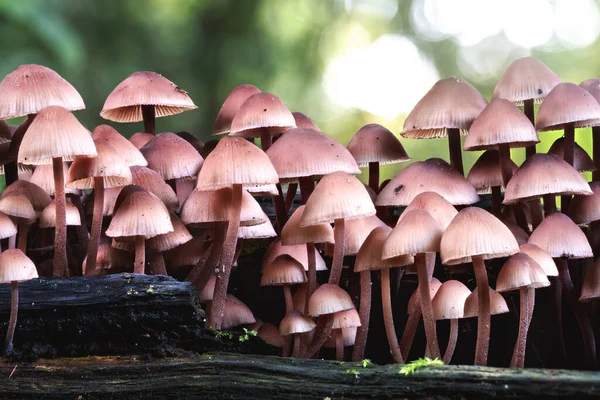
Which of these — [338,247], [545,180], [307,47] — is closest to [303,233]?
[338,247]

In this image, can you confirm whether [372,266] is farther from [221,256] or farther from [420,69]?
[420,69]

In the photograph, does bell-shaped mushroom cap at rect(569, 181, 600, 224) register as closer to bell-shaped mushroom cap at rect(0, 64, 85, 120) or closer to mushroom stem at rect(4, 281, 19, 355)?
bell-shaped mushroom cap at rect(0, 64, 85, 120)

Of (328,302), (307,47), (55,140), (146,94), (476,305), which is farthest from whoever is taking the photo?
(307,47)

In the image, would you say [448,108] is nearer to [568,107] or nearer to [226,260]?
[568,107]

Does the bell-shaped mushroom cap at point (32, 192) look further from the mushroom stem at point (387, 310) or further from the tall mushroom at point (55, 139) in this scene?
the mushroom stem at point (387, 310)

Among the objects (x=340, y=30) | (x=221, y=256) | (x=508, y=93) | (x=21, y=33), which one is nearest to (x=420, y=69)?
(x=340, y=30)

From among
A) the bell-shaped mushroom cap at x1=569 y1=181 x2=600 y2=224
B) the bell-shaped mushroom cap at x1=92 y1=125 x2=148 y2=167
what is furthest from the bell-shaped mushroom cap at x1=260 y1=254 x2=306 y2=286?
the bell-shaped mushroom cap at x1=569 y1=181 x2=600 y2=224
